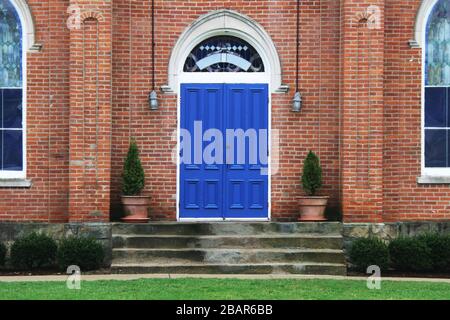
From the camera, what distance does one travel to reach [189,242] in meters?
14.3

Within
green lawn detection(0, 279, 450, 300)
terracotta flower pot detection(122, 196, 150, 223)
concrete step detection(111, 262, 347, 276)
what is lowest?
green lawn detection(0, 279, 450, 300)

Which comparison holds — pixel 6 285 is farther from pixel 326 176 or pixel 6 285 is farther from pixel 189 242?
pixel 326 176

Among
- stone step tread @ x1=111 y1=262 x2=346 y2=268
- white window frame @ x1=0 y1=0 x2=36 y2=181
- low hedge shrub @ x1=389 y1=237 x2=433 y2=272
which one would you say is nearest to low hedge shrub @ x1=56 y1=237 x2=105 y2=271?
stone step tread @ x1=111 y1=262 x2=346 y2=268

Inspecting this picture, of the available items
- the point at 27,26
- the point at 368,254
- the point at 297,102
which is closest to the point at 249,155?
the point at 297,102

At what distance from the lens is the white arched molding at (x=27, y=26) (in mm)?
15078

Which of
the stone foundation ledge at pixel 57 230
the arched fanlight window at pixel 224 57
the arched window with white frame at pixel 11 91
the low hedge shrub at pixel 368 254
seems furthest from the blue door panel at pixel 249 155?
the arched window with white frame at pixel 11 91

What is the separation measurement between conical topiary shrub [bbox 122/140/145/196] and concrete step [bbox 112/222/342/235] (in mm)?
641

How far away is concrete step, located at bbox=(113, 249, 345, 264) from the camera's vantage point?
46.0ft

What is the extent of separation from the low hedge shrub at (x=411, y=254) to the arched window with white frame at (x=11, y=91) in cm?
652

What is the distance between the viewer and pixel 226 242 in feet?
47.0

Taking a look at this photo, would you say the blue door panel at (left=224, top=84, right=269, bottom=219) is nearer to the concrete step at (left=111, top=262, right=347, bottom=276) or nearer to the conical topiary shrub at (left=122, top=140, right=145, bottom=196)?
the conical topiary shrub at (left=122, top=140, right=145, bottom=196)

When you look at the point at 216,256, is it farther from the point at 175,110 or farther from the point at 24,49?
the point at 24,49

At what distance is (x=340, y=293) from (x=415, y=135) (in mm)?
4517

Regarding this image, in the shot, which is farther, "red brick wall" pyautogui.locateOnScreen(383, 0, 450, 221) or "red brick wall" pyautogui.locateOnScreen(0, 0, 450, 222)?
"red brick wall" pyautogui.locateOnScreen(383, 0, 450, 221)
